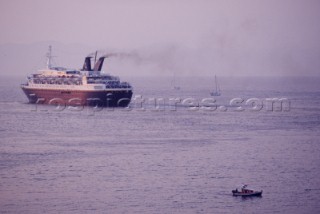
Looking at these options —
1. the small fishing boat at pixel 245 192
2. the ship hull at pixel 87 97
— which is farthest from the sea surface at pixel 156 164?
the ship hull at pixel 87 97

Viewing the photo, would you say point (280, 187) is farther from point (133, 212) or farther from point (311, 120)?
point (311, 120)

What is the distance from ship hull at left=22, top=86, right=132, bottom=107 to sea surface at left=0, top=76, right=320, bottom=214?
805cm

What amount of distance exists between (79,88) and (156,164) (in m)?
45.6

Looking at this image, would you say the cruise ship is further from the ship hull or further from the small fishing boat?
the small fishing boat

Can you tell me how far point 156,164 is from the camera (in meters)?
45.1

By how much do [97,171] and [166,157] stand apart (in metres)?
7.20

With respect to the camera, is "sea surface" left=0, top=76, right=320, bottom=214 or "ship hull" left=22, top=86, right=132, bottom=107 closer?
"sea surface" left=0, top=76, right=320, bottom=214

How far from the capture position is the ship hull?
8694 cm

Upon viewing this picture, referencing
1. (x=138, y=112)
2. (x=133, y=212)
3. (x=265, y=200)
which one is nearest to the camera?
(x=133, y=212)

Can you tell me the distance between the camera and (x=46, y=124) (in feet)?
234

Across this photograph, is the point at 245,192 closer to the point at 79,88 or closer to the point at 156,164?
the point at 156,164

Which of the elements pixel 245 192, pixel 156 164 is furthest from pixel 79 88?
pixel 245 192

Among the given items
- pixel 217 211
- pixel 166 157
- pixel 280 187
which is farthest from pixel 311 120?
pixel 217 211

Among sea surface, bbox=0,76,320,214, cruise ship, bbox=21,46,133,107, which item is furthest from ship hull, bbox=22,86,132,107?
sea surface, bbox=0,76,320,214
